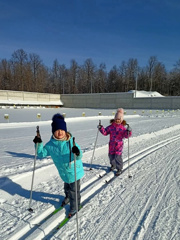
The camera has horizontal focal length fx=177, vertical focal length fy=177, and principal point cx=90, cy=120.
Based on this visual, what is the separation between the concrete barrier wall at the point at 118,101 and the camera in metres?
41.2

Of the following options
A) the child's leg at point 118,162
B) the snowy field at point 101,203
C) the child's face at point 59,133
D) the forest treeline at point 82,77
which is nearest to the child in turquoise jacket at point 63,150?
the child's face at point 59,133

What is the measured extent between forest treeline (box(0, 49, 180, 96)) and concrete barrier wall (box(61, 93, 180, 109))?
1623cm

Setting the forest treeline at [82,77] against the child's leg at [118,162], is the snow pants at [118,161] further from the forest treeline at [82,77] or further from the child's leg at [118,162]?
Answer: the forest treeline at [82,77]

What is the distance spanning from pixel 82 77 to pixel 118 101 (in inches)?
1371

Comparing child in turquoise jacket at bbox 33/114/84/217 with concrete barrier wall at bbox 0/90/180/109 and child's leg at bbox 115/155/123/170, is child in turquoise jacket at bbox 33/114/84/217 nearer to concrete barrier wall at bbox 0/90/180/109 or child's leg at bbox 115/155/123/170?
child's leg at bbox 115/155/123/170

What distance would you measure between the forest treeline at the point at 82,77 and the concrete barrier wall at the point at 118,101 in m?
16.2

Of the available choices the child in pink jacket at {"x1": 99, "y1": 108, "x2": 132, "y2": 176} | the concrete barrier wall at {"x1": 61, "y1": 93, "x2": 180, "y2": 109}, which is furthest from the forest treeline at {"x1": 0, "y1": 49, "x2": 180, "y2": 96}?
the child in pink jacket at {"x1": 99, "y1": 108, "x2": 132, "y2": 176}

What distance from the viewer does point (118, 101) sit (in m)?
47.5

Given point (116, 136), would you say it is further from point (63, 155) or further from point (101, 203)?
point (63, 155)

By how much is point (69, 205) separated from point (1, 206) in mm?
1190

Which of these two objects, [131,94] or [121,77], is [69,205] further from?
[121,77]

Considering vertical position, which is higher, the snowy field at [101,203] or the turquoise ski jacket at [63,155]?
the turquoise ski jacket at [63,155]

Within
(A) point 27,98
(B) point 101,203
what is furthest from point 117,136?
(A) point 27,98

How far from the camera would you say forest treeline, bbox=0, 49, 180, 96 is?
217 feet
